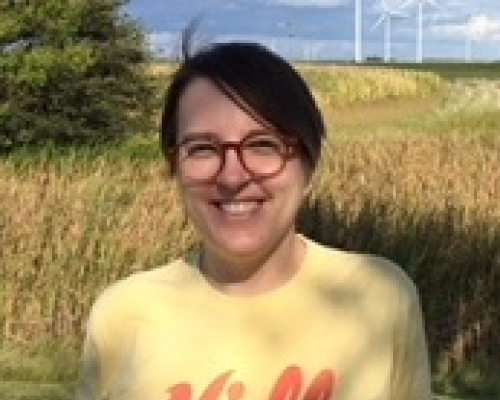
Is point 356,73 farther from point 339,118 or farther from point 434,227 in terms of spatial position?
point 434,227

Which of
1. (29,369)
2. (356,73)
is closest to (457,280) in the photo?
(29,369)

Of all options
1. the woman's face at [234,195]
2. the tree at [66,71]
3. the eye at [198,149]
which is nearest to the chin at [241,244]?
the woman's face at [234,195]

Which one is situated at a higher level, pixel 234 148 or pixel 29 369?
pixel 234 148

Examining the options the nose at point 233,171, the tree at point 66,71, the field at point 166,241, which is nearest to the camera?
the nose at point 233,171

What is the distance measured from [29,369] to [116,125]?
12.0 meters

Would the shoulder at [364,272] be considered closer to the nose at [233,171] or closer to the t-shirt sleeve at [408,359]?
the t-shirt sleeve at [408,359]

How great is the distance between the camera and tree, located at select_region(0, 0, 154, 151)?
58.1 feet

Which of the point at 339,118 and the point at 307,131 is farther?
the point at 339,118

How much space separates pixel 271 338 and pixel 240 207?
0.56 feet

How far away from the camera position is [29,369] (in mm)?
6969

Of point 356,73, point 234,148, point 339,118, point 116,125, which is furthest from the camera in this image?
point 356,73

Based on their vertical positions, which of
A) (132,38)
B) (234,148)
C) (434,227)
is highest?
(132,38)

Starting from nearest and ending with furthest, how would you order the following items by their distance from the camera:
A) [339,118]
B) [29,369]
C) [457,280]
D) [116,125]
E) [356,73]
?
[29,369] → [457,280] → [116,125] → [339,118] → [356,73]

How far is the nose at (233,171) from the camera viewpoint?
1.38m
